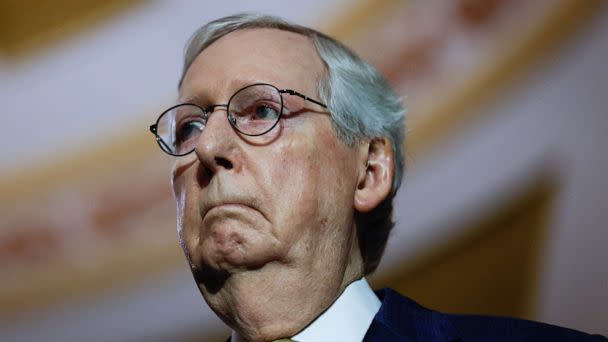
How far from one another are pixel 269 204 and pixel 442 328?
440 millimetres

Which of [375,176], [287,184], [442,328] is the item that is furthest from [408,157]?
[287,184]

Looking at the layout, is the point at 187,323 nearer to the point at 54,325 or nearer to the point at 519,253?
the point at 54,325

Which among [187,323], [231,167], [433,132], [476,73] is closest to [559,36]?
[476,73]

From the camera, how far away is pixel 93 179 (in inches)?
86.7

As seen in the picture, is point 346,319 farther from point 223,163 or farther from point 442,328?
point 223,163

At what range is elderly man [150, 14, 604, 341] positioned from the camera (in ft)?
4.76

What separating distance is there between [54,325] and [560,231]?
1316 mm

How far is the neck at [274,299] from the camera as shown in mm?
1453

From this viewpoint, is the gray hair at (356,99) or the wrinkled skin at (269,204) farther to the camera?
the gray hair at (356,99)

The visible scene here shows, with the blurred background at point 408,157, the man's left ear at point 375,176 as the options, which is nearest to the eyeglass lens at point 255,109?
the man's left ear at point 375,176

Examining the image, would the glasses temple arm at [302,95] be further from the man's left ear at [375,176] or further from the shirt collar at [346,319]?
the shirt collar at [346,319]

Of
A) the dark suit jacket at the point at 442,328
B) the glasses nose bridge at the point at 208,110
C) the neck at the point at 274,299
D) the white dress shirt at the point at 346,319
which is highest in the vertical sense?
the glasses nose bridge at the point at 208,110

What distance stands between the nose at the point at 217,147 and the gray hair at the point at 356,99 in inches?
7.9

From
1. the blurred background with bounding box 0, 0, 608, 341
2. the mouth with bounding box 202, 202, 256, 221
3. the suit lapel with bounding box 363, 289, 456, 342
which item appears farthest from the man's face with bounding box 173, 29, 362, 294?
the blurred background with bounding box 0, 0, 608, 341
